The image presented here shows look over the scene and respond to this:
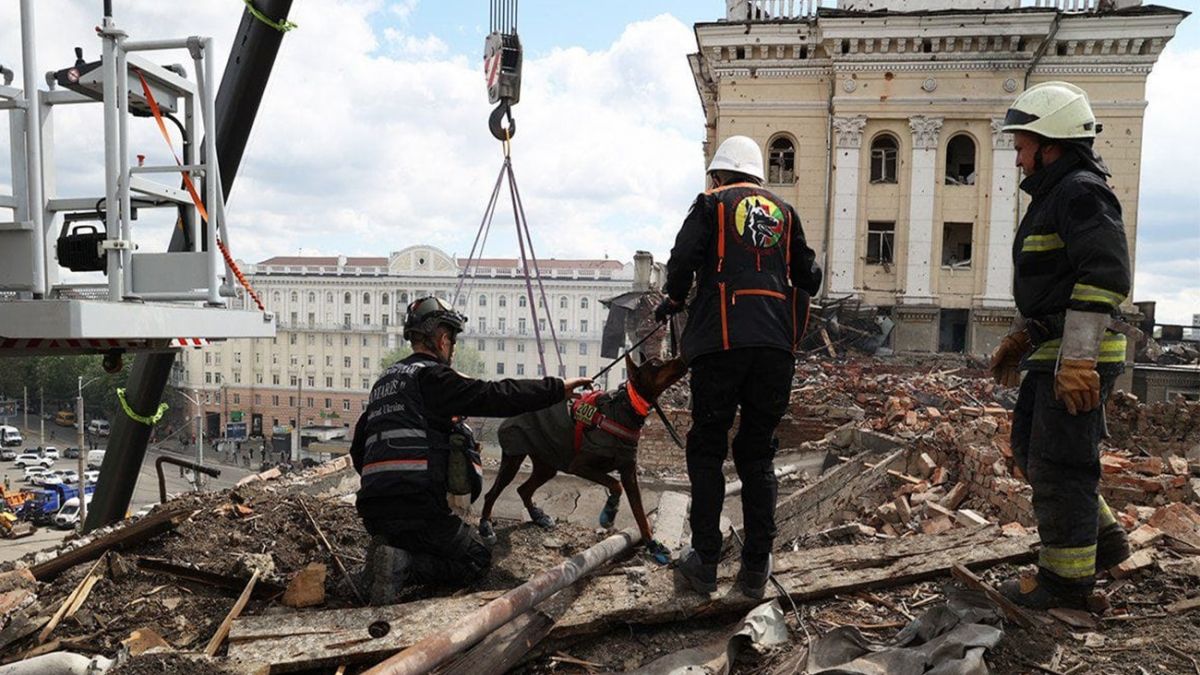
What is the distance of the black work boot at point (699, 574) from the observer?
11.2 feet

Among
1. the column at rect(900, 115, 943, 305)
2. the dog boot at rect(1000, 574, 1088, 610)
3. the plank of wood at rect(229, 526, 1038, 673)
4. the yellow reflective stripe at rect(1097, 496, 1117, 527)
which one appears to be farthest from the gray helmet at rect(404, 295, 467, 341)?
the column at rect(900, 115, 943, 305)

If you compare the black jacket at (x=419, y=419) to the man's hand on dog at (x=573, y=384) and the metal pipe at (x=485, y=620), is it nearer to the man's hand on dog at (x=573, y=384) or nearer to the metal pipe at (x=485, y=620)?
the man's hand on dog at (x=573, y=384)

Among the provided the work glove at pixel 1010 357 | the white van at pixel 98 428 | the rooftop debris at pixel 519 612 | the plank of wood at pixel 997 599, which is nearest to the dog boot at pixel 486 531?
the rooftop debris at pixel 519 612

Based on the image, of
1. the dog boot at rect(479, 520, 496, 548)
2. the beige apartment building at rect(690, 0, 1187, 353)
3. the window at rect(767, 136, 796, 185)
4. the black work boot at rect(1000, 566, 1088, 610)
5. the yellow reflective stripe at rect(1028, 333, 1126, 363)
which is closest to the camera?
the yellow reflective stripe at rect(1028, 333, 1126, 363)

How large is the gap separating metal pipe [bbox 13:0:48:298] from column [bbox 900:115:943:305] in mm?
25421

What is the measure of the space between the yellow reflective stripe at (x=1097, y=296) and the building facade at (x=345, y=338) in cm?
4567

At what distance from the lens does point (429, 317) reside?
12.8ft

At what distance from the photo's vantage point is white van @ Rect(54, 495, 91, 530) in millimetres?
27859

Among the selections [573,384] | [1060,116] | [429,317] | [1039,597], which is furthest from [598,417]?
[1060,116]

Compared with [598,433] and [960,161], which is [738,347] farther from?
[960,161]

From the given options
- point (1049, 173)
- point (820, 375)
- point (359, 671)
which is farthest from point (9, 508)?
point (1049, 173)

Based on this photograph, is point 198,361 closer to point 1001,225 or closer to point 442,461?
point 1001,225

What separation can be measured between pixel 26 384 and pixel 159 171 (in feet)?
235

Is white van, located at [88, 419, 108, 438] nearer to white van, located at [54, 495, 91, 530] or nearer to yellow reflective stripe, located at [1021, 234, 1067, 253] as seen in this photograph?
white van, located at [54, 495, 91, 530]
